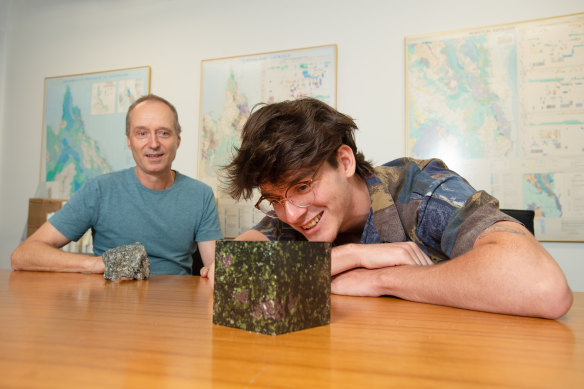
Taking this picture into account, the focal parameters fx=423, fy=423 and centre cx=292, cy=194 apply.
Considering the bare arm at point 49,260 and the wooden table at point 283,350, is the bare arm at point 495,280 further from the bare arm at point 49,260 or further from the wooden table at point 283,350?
the bare arm at point 49,260

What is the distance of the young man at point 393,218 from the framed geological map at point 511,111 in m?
1.35

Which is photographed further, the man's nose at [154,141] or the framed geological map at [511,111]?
the framed geological map at [511,111]

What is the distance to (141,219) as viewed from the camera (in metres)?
2.01

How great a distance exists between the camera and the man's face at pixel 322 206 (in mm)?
1105

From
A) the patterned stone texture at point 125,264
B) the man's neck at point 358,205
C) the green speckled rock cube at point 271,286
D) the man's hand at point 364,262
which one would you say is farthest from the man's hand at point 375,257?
the patterned stone texture at point 125,264

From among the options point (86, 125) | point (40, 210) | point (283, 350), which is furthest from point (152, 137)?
point (283, 350)

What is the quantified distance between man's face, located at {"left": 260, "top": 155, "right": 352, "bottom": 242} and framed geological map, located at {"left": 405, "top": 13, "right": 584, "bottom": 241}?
5.00 feet

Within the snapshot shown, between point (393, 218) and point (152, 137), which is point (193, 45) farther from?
point (393, 218)

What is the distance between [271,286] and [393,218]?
71cm

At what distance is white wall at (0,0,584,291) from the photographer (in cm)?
260

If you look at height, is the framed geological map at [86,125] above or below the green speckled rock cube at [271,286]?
above

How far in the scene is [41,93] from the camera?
3594 mm

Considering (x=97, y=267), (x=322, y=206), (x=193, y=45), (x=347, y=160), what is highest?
(x=193, y=45)

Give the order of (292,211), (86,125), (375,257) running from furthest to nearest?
1. (86,125)
2. (292,211)
3. (375,257)
